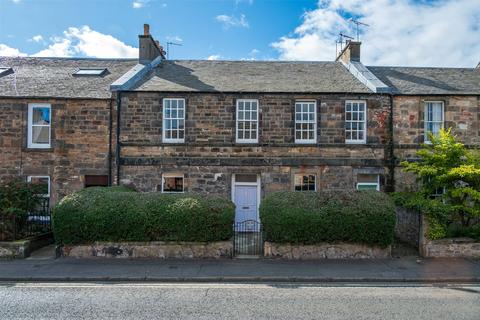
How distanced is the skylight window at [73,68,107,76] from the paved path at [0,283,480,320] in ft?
41.3

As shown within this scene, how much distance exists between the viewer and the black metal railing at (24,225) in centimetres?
1194

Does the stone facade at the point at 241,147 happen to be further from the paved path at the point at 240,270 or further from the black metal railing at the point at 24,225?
the paved path at the point at 240,270

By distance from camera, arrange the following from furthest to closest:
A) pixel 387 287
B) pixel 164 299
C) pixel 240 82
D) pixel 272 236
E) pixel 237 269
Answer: pixel 240 82, pixel 272 236, pixel 237 269, pixel 387 287, pixel 164 299

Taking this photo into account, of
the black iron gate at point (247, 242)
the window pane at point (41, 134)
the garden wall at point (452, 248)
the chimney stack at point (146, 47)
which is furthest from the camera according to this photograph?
the chimney stack at point (146, 47)

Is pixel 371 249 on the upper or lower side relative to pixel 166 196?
lower

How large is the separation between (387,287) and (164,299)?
558 cm

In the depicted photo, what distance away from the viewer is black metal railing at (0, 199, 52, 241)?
11.9 meters

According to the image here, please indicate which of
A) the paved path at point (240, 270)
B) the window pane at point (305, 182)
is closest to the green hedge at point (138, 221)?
the paved path at point (240, 270)

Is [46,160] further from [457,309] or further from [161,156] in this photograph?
[457,309]

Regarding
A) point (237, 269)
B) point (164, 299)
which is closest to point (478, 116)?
point (237, 269)

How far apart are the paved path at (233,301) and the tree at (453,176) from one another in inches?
158

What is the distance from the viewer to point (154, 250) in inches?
454

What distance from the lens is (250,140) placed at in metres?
16.4

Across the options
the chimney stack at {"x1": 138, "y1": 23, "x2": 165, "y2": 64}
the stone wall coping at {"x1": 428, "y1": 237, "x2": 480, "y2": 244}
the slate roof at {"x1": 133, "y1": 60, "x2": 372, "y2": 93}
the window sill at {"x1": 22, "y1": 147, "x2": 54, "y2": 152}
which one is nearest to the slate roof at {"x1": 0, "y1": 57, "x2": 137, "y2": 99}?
the chimney stack at {"x1": 138, "y1": 23, "x2": 165, "y2": 64}
